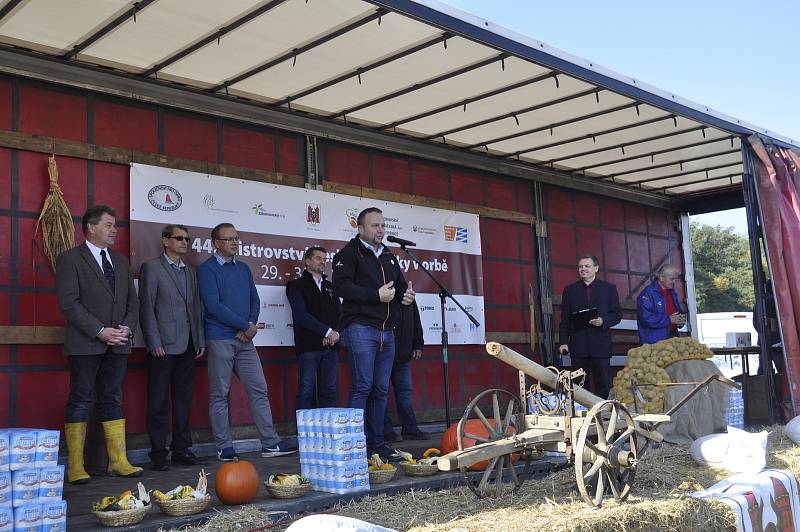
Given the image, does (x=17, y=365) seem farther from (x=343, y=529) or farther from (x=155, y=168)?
(x=343, y=529)

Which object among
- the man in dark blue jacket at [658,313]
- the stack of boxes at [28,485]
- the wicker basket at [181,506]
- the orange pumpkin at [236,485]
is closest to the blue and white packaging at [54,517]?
the stack of boxes at [28,485]

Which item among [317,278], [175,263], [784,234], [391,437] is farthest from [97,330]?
[784,234]

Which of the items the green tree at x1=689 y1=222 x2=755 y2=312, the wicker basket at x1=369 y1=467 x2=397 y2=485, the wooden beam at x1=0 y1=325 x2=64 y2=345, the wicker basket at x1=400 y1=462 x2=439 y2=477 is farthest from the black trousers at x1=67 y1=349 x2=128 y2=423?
the green tree at x1=689 y1=222 x2=755 y2=312

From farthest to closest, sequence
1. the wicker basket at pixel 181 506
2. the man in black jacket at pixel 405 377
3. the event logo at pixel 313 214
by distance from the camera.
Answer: the event logo at pixel 313 214
the man in black jacket at pixel 405 377
the wicker basket at pixel 181 506

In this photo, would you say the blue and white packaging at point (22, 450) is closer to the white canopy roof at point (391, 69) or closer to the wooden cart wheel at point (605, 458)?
the wooden cart wheel at point (605, 458)

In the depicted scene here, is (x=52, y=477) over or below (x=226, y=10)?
below

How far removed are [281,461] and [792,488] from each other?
12.0ft

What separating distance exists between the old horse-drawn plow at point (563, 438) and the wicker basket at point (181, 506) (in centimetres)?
135

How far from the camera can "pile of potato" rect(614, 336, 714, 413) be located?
7.57m

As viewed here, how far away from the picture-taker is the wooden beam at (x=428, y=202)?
8328mm

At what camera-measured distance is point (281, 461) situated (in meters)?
6.32

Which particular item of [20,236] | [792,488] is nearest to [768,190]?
[792,488]

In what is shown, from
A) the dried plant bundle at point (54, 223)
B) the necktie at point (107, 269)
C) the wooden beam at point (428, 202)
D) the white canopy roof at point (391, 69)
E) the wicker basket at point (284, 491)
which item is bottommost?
the wicker basket at point (284, 491)

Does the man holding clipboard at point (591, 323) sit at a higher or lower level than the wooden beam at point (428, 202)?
lower
